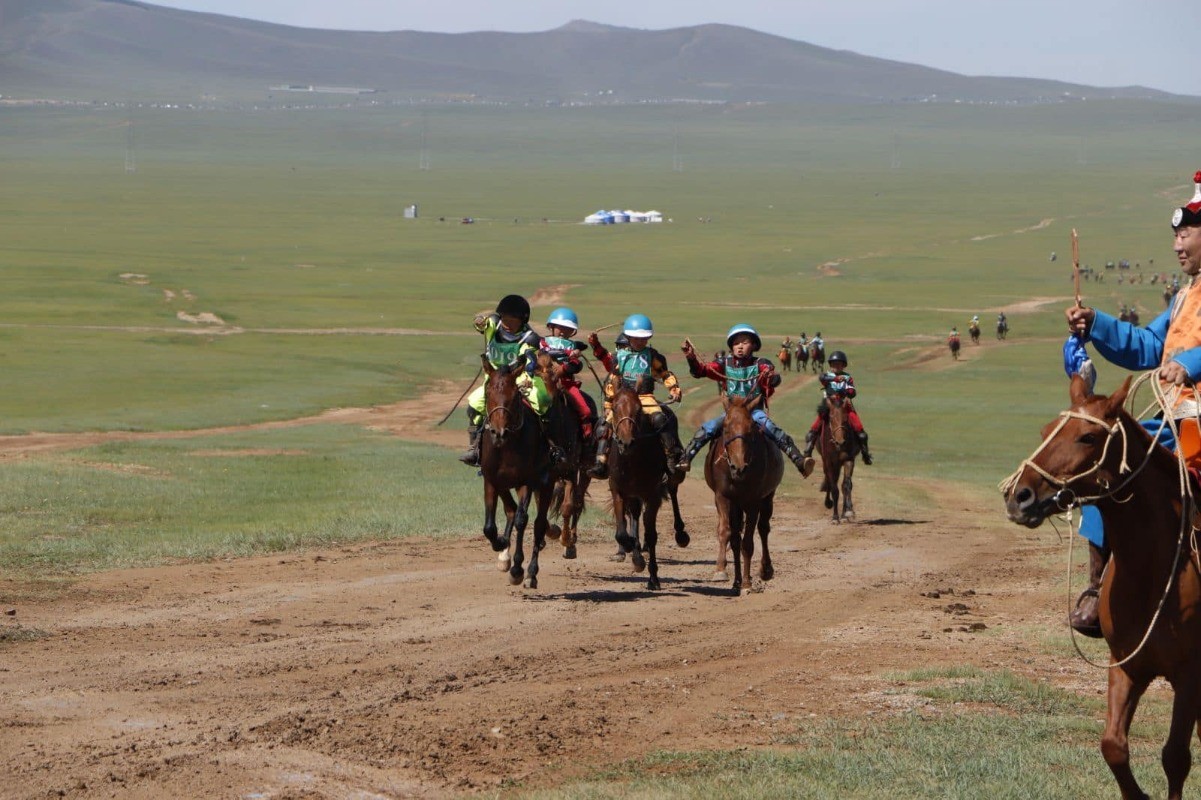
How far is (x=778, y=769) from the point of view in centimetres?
1020

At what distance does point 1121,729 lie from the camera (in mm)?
8641

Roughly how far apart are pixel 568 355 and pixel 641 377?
2.94 ft

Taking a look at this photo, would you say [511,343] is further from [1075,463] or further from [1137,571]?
[1075,463]

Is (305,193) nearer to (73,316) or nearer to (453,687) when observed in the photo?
(73,316)

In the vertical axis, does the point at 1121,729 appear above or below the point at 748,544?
above

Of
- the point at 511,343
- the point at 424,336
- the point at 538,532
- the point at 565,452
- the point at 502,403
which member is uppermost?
the point at 511,343

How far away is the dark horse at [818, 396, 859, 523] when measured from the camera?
2747 cm

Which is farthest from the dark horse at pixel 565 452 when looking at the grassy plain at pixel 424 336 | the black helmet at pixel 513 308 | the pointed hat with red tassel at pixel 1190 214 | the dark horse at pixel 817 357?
the dark horse at pixel 817 357

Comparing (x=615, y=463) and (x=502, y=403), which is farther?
(x=615, y=463)

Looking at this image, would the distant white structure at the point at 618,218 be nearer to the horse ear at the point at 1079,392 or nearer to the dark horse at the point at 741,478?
the dark horse at the point at 741,478

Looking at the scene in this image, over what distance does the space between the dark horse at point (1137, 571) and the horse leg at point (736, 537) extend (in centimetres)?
981

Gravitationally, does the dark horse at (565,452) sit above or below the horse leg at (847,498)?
above

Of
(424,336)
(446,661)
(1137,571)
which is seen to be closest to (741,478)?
(446,661)

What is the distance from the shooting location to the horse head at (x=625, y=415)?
18.3m
